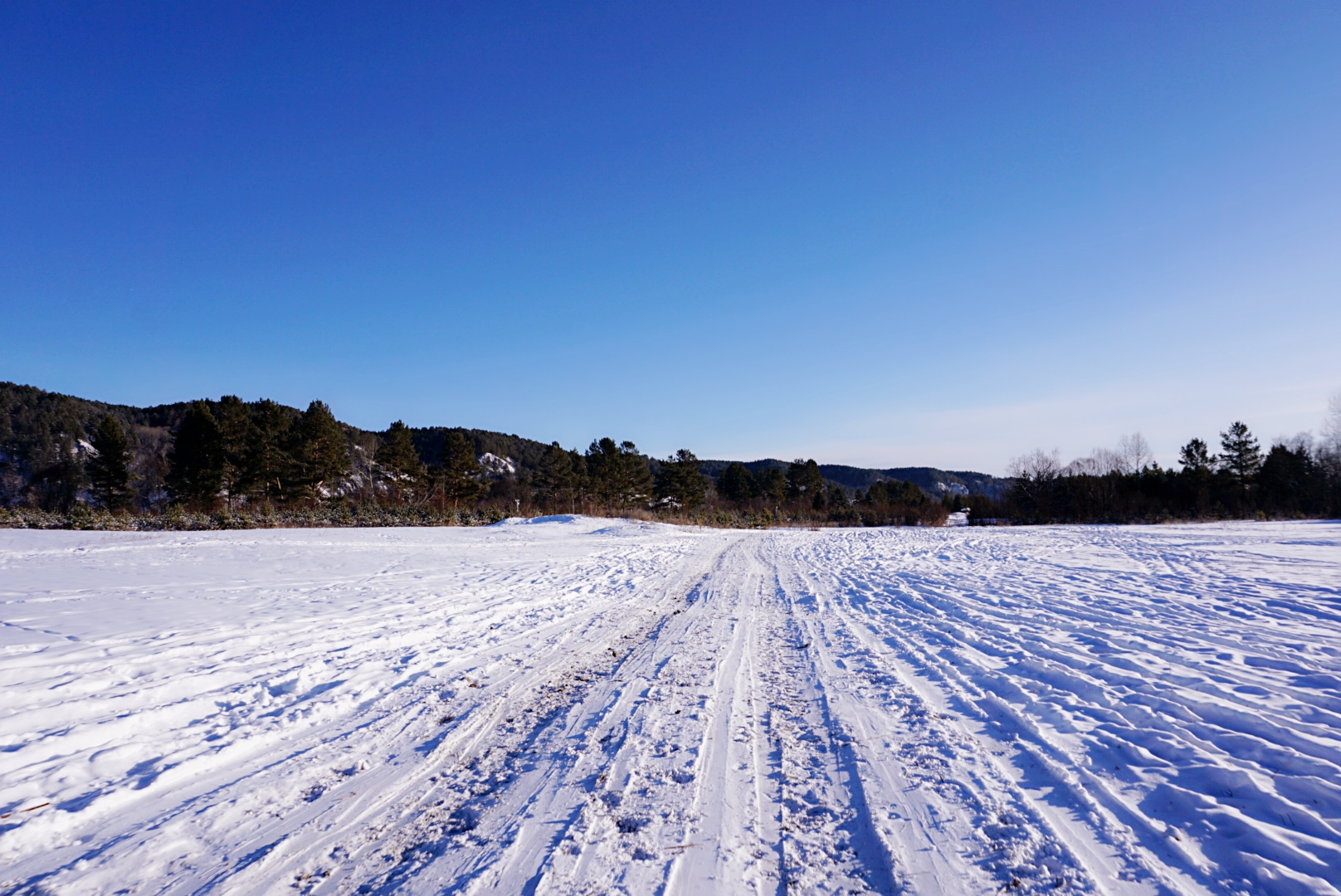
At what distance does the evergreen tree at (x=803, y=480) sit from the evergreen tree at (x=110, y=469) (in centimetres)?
6657

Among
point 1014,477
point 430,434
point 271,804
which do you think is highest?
point 430,434

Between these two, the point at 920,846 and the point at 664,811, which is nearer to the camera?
the point at 920,846

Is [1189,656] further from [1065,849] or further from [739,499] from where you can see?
[739,499]

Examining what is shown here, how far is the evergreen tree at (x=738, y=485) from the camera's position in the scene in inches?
2852

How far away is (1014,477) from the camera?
2242 inches

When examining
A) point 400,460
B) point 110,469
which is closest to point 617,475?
point 400,460

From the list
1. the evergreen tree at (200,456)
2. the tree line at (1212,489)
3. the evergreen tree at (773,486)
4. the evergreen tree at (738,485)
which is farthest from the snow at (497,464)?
the tree line at (1212,489)

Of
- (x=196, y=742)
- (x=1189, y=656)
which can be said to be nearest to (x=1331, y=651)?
(x=1189, y=656)

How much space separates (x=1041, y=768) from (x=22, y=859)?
5010mm

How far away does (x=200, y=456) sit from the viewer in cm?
3612

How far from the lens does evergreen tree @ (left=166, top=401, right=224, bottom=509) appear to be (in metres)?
36.0

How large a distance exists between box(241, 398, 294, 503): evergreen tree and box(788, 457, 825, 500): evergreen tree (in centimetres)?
5792

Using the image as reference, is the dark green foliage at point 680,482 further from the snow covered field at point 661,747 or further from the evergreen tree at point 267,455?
the snow covered field at point 661,747

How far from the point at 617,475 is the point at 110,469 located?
123 feet
